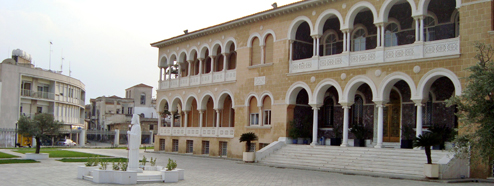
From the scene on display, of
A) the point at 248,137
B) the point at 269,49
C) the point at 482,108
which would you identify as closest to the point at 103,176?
the point at 482,108

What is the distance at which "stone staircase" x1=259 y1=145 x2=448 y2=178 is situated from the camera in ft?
63.9

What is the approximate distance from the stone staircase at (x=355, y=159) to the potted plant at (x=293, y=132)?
78 cm

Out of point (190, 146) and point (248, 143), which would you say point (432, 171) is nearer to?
point (248, 143)

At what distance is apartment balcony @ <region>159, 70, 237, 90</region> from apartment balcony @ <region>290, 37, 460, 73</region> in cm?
621

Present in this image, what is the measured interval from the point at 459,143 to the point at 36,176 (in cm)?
1409

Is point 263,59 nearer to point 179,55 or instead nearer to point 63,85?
point 179,55

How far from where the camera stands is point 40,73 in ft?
171

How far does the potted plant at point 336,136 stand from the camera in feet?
85.0

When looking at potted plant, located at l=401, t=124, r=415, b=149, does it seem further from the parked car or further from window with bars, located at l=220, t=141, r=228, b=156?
the parked car

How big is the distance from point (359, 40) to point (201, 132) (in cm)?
1348

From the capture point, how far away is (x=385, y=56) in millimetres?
22688

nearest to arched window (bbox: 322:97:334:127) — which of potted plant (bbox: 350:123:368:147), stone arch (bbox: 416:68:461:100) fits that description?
potted plant (bbox: 350:123:368:147)

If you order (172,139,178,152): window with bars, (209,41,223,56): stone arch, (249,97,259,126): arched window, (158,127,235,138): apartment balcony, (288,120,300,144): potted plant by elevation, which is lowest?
(172,139,178,152): window with bars

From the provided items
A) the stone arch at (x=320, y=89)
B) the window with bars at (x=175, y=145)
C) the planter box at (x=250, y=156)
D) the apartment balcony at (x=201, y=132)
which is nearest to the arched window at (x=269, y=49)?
the stone arch at (x=320, y=89)
